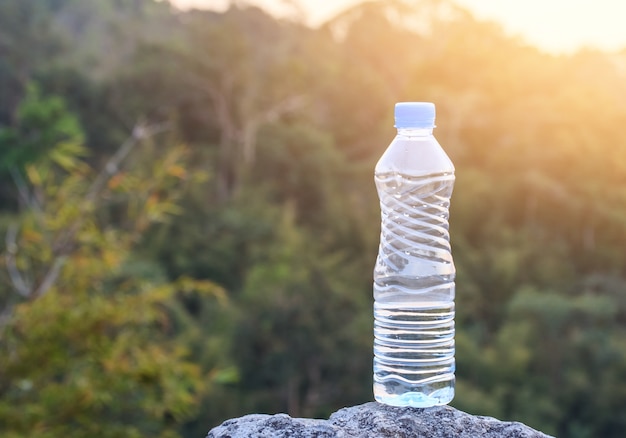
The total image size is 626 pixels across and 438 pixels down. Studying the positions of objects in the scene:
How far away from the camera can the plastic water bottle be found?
1651 mm

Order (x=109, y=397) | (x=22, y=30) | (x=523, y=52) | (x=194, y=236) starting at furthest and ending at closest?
(x=523, y=52) < (x=22, y=30) < (x=194, y=236) < (x=109, y=397)

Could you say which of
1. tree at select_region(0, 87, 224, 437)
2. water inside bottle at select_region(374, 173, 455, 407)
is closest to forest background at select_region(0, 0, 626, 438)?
tree at select_region(0, 87, 224, 437)

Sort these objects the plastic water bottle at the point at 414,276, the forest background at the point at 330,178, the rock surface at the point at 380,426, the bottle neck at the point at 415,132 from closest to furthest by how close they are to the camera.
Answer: the rock surface at the point at 380,426, the bottle neck at the point at 415,132, the plastic water bottle at the point at 414,276, the forest background at the point at 330,178

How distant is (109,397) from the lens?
10.1 feet

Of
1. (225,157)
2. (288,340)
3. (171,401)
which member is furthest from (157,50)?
(171,401)

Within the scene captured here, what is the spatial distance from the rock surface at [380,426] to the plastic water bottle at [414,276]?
24 centimetres

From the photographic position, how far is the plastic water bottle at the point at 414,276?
1.65 m

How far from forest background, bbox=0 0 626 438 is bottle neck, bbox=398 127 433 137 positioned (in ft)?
30.0

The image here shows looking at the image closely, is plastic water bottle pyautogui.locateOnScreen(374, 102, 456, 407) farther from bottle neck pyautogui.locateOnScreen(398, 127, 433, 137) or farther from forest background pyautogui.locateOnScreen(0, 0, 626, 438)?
forest background pyautogui.locateOnScreen(0, 0, 626, 438)

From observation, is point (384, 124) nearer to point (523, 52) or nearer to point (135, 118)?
point (523, 52)

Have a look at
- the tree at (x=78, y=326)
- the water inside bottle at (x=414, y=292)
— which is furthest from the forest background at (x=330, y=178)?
the water inside bottle at (x=414, y=292)

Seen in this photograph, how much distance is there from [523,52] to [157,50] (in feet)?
23.6

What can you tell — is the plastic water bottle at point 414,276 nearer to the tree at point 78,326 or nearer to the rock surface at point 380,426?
the rock surface at point 380,426

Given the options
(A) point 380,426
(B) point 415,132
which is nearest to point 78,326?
(B) point 415,132
